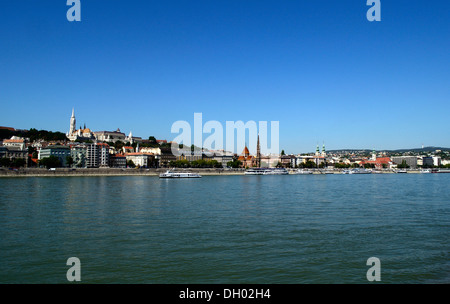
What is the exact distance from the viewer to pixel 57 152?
76812 millimetres

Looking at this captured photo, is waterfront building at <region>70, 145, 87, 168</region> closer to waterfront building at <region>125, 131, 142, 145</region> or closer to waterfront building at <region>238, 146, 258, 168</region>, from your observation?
waterfront building at <region>125, 131, 142, 145</region>

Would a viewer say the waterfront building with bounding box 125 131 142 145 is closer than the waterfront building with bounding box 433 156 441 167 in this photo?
Yes

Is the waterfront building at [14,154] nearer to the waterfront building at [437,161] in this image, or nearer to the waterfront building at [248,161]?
the waterfront building at [248,161]

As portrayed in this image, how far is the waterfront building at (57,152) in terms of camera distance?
250 feet

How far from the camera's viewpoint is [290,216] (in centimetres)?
1425

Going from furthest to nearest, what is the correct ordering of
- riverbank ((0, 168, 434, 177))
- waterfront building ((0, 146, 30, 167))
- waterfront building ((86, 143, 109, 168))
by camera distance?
1. waterfront building ((86, 143, 109, 168))
2. waterfront building ((0, 146, 30, 167))
3. riverbank ((0, 168, 434, 177))

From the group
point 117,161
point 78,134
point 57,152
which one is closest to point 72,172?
point 57,152

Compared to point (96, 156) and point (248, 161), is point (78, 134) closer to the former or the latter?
point (96, 156)

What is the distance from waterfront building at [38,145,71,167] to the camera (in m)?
76.1

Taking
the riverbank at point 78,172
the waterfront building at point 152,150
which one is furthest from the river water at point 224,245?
the waterfront building at point 152,150

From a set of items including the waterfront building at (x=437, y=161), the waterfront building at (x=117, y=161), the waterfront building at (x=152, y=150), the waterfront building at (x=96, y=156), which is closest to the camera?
the waterfront building at (x=96, y=156)

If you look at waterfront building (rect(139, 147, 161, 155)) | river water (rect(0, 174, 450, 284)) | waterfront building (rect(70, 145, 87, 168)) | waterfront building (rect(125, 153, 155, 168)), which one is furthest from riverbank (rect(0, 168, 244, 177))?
river water (rect(0, 174, 450, 284))

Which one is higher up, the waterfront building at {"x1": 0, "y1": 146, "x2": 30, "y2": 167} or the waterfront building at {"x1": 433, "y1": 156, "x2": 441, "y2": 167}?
the waterfront building at {"x1": 0, "y1": 146, "x2": 30, "y2": 167}
